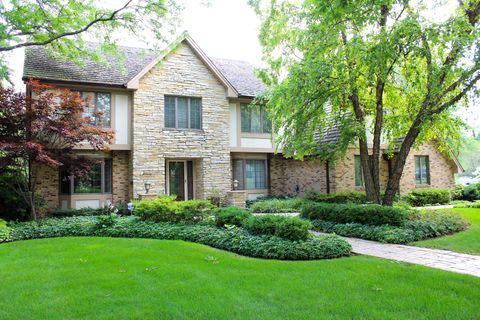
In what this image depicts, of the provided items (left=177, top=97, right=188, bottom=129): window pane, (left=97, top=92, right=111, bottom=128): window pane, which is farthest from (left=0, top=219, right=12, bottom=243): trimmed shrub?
(left=177, top=97, right=188, bottom=129): window pane

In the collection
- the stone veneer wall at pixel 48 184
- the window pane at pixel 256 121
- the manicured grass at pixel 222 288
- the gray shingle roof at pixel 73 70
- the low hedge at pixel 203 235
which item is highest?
the gray shingle roof at pixel 73 70

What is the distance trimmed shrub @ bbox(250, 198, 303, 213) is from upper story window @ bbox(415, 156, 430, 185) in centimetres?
931

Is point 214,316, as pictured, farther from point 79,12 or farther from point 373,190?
point 79,12

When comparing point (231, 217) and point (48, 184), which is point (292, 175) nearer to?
point (231, 217)

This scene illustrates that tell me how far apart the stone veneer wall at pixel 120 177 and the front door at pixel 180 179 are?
187 centimetres

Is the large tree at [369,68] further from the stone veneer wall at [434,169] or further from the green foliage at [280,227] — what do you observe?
the stone veneer wall at [434,169]

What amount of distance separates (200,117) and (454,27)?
428 inches

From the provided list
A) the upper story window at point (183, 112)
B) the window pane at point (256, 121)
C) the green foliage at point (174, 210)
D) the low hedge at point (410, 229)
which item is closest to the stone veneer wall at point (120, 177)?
the upper story window at point (183, 112)

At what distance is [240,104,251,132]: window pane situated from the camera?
18016mm

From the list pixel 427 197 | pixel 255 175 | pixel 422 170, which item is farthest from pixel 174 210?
pixel 422 170

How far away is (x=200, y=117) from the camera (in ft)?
54.7

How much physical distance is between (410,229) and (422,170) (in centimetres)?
1398

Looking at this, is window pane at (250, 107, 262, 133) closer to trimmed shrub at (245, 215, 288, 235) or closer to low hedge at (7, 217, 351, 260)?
low hedge at (7, 217, 351, 260)

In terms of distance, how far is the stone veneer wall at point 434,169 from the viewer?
2070 cm
